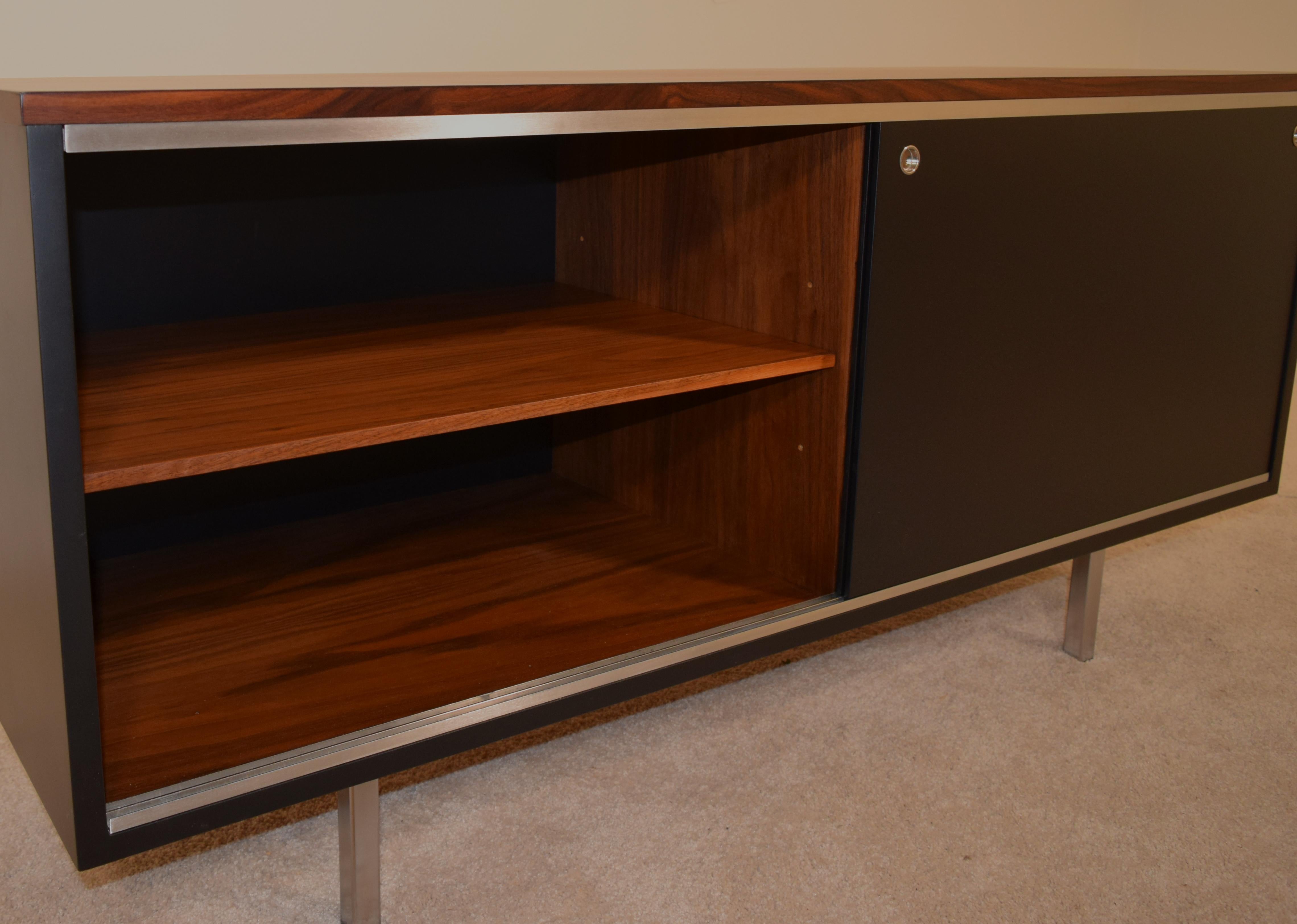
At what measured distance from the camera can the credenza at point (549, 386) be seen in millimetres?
854

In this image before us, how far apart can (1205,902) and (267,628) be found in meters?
0.96

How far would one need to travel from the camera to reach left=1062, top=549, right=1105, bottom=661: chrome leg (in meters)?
1.65

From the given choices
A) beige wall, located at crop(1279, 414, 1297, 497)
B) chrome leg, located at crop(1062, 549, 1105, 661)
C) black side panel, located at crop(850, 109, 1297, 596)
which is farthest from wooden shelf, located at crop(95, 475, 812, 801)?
beige wall, located at crop(1279, 414, 1297, 497)

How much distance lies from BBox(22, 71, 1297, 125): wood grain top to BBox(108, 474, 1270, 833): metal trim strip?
18.6 inches

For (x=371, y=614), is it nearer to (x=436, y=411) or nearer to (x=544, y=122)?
(x=436, y=411)

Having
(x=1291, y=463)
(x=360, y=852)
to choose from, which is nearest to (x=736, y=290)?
(x=360, y=852)

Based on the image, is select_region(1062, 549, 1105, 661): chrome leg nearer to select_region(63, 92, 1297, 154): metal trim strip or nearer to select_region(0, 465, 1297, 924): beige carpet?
select_region(0, 465, 1297, 924): beige carpet

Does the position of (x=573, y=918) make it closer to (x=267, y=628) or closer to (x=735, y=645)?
(x=735, y=645)

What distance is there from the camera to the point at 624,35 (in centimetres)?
194

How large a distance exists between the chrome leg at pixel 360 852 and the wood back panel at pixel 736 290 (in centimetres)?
50

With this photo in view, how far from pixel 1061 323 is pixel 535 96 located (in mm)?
698

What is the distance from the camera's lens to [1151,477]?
149 cm

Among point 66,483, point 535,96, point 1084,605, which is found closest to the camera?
point 66,483

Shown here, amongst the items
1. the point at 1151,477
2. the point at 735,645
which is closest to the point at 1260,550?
the point at 1151,477
